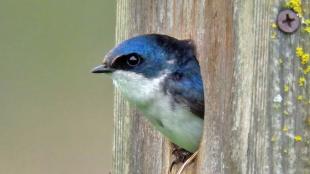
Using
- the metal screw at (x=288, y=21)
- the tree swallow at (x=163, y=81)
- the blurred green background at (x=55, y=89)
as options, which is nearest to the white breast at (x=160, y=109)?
the tree swallow at (x=163, y=81)

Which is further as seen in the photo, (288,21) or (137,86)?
(137,86)

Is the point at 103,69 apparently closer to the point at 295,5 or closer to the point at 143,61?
the point at 143,61

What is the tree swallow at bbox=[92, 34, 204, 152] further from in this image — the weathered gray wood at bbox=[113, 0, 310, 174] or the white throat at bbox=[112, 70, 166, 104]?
the weathered gray wood at bbox=[113, 0, 310, 174]

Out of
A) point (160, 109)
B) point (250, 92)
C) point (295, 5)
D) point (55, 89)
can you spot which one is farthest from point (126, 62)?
point (55, 89)

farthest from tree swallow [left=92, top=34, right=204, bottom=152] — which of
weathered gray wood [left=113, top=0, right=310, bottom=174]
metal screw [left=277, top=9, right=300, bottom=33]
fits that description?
metal screw [left=277, top=9, right=300, bottom=33]

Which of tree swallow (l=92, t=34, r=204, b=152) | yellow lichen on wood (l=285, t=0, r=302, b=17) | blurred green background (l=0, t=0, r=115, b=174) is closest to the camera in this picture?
yellow lichen on wood (l=285, t=0, r=302, b=17)

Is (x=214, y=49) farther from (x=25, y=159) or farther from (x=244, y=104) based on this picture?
(x=25, y=159)

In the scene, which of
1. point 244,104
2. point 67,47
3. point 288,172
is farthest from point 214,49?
point 67,47
